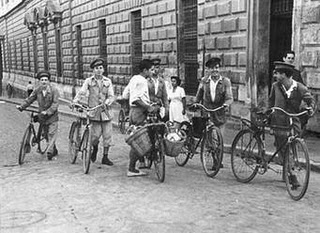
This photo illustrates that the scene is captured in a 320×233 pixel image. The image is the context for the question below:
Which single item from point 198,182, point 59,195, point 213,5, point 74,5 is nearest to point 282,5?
point 213,5

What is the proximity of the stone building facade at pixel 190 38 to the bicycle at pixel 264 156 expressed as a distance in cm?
356

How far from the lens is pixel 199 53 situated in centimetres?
1405

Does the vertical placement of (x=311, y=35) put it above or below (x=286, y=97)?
above

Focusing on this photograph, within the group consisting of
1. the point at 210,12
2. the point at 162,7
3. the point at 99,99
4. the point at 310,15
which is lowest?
the point at 99,99

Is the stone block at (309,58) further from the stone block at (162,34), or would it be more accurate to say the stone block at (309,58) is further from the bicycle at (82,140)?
the stone block at (162,34)

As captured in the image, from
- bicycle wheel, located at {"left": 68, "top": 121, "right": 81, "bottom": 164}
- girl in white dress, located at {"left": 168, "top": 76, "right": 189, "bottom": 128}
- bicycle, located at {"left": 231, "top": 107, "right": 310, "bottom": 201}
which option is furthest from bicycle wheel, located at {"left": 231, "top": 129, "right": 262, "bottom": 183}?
girl in white dress, located at {"left": 168, "top": 76, "right": 189, "bottom": 128}

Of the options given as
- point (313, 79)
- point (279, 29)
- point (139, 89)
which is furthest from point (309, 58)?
point (139, 89)

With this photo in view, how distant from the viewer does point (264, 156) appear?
6.43 metres

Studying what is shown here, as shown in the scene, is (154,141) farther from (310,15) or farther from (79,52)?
(79,52)

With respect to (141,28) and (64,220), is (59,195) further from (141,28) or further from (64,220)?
(141,28)

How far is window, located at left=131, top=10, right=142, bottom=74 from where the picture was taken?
62.8ft

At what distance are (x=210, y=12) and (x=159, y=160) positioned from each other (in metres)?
7.51

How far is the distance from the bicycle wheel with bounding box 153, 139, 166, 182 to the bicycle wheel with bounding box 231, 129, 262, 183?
1.01 m

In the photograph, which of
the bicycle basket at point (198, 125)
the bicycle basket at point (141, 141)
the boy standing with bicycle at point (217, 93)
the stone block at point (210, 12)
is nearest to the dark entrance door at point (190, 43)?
the stone block at point (210, 12)
